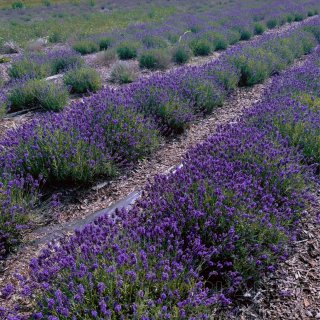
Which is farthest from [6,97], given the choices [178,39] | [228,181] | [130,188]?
[178,39]

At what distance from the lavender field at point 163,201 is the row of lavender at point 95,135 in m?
0.02

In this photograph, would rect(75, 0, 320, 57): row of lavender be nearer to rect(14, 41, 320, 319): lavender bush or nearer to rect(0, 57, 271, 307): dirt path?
rect(0, 57, 271, 307): dirt path

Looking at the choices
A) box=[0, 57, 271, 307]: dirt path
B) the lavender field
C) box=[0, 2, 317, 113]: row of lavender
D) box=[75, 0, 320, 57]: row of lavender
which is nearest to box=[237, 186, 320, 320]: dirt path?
the lavender field

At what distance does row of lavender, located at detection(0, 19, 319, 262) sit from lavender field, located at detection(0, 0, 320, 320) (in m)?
0.02

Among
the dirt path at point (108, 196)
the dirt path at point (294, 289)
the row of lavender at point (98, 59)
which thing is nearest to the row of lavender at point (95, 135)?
the dirt path at point (108, 196)

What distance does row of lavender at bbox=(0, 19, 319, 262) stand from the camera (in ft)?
11.3

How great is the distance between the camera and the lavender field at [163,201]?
2223mm

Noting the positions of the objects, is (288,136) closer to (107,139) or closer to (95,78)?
(107,139)

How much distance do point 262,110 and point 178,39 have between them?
7622 millimetres

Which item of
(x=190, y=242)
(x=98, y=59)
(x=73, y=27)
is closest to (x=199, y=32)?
(x=98, y=59)

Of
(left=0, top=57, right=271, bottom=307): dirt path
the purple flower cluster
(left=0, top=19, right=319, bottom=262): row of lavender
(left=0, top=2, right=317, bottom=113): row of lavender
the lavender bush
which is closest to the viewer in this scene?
the lavender bush

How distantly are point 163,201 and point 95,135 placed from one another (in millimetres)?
1563

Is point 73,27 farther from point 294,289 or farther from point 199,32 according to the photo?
point 294,289

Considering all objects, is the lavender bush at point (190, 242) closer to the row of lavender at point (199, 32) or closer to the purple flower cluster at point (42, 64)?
the purple flower cluster at point (42, 64)
